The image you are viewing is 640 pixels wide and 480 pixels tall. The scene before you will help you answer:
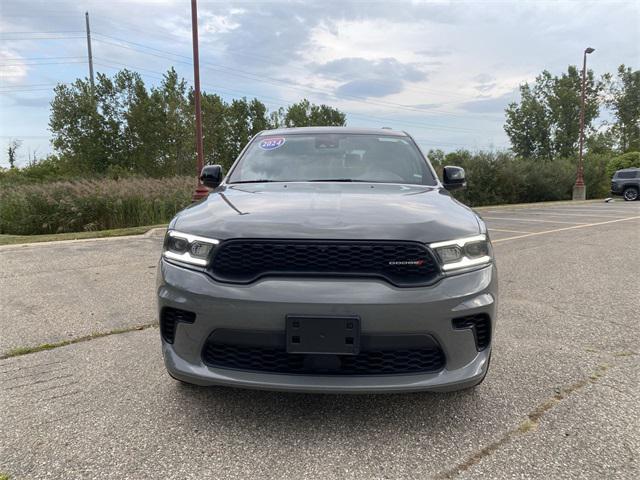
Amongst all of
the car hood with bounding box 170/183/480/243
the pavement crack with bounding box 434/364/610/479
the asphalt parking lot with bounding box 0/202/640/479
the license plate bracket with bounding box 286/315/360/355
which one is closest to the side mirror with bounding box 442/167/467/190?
the car hood with bounding box 170/183/480/243

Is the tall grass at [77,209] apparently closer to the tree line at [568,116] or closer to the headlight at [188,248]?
the headlight at [188,248]

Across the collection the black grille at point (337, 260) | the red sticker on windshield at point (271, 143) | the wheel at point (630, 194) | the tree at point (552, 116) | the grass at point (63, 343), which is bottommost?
the grass at point (63, 343)

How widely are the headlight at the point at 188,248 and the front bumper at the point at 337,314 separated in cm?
9

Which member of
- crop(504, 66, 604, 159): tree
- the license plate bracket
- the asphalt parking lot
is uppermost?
crop(504, 66, 604, 159): tree

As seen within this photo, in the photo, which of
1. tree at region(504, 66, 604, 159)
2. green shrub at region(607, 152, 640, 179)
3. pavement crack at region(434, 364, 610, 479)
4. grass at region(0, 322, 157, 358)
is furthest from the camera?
tree at region(504, 66, 604, 159)

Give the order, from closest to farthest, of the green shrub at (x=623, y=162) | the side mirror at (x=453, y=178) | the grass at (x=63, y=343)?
1. the grass at (x=63, y=343)
2. the side mirror at (x=453, y=178)
3. the green shrub at (x=623, y=162)

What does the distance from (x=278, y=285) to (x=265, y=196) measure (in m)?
0.82

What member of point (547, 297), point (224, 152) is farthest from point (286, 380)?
point (224, 152)

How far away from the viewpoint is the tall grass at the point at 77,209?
11539 millimetres

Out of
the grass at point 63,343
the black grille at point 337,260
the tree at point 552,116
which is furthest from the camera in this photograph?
the tree at point 552,116

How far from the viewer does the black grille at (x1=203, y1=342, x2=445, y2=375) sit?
2.08 metres

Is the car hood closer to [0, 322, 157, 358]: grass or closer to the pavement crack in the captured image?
the pavement crack

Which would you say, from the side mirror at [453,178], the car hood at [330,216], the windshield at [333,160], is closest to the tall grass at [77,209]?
Answer: the windshield at [333,160]

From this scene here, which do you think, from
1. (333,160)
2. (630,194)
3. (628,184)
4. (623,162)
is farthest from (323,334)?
(623,162)
